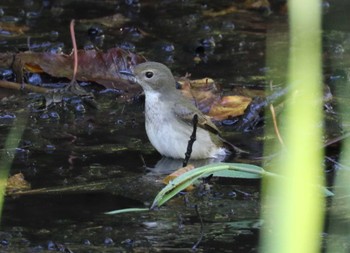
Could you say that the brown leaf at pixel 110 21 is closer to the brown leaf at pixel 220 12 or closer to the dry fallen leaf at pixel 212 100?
the brown leaf at pixel 220 12

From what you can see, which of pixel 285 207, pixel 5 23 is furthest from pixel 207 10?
pixel 285 207

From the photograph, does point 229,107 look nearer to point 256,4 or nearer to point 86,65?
point 86,65

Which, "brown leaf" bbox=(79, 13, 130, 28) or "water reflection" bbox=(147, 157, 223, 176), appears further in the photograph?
"brown leaf" bbox=(79, 13, 130, 28)

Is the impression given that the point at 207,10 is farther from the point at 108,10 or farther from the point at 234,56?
the point at 234,56

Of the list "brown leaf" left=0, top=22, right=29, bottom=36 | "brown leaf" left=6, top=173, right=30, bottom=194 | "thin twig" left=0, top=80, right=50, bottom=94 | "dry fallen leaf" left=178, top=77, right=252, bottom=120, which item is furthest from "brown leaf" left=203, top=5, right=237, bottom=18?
"brown leaf" left=6, top=173, right=30, bottom=194

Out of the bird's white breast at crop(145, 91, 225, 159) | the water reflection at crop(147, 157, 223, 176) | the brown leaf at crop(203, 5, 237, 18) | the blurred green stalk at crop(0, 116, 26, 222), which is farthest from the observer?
the brown leaf at crop(203, 5, 237, 18)

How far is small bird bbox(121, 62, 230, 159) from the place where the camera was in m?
6.49

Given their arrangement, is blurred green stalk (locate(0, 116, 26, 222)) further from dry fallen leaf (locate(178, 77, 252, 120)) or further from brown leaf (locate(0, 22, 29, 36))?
brown leaf (locate(0, 22, 29, 36))

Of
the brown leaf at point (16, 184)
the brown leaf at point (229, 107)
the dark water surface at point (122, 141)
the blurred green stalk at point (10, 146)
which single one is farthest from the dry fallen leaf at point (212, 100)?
the brown leaf at point (16, 184)

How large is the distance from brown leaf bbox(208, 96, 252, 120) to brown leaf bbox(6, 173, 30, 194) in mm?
2275

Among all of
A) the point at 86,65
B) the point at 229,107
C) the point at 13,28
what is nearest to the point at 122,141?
the point at 229,107

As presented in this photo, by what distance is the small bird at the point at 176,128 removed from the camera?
649 cm

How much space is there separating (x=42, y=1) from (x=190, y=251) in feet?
24.0

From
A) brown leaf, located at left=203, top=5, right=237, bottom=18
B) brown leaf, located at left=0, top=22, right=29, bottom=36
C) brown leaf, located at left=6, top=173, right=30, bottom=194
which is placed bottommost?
brown leaf, located at left=6, top=173, right=30, bottom=194
